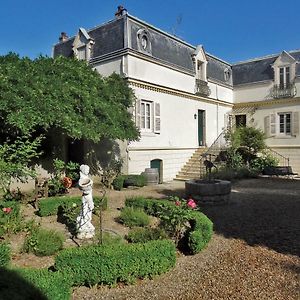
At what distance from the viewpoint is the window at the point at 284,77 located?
2109cm

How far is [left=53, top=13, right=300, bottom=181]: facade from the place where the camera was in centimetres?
1533

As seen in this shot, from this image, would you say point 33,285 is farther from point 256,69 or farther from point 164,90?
point 256,69

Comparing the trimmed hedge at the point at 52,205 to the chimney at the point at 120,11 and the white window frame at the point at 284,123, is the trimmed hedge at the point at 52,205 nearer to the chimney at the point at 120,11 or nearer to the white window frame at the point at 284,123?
the chimney at the point at 120,11

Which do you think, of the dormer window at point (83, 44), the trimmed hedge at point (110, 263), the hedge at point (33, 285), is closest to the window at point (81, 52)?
the dormer window at point (83, 44)

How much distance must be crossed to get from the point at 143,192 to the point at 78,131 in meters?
3.79

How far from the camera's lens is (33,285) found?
351 centimetres

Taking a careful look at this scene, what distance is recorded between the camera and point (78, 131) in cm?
1109

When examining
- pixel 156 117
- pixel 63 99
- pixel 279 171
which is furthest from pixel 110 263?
pixel 279 171

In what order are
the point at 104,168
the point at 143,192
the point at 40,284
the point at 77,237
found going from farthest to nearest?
1. the point at 104,168
2. the point at 143,192
3. the point at 77,237
4. the point at 40,284

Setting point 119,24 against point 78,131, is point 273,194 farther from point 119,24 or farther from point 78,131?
point 119,24

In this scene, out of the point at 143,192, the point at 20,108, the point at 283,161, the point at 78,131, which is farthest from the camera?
the point at 283,161

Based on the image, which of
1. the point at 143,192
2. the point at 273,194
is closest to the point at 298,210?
the point at 273,194

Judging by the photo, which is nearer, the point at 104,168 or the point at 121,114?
the point at 121,114

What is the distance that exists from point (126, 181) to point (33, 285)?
406 inches
